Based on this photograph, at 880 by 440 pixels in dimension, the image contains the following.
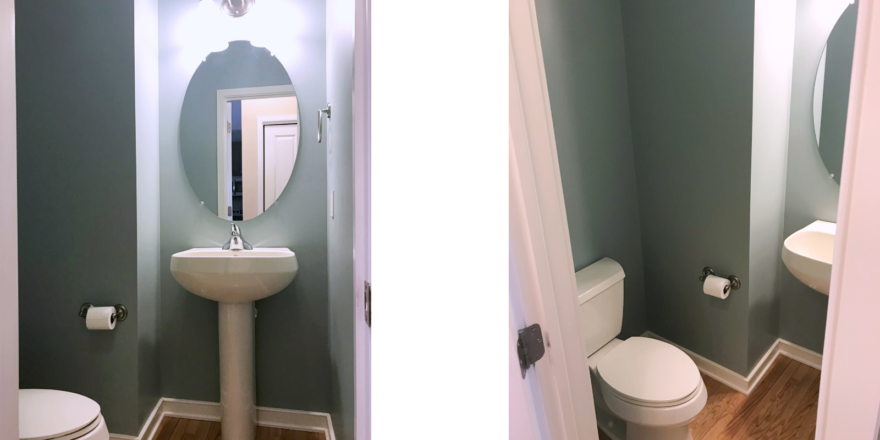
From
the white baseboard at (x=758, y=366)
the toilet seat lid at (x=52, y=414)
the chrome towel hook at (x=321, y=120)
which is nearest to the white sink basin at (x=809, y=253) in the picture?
the white baseboard at (x=758, y=366)

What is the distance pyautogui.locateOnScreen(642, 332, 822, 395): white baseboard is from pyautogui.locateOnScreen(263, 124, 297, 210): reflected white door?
1628 mm

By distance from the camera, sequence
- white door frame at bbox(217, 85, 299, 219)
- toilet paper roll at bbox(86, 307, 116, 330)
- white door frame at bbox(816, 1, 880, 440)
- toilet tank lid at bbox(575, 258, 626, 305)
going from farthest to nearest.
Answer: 1. white door frame at bbox(217, 85, 299, 219)
2. toilet paper roll at bbox(86, 307, 116, 330)
3. toilet tank lid at bbox(575, 258, 626, 305)
4. white door frame at bbox(816, 1, 880, 440)

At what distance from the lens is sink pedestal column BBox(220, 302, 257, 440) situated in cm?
183

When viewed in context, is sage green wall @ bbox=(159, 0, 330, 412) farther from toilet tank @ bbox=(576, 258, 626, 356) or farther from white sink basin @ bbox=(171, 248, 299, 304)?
toilet tank @ bbox=(576, 258, 626, 356)

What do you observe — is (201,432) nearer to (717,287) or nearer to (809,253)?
(717,287)

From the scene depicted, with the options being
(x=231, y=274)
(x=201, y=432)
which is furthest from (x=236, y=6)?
(x=201, y=432)

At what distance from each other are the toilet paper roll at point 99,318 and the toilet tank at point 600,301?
1.62m

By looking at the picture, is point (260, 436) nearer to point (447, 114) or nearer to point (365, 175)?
point (365, 175)

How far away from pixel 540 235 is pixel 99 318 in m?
1.70

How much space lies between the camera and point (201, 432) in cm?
194

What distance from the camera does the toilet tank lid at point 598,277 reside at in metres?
0.95

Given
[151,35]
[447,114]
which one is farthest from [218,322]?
[447,114]

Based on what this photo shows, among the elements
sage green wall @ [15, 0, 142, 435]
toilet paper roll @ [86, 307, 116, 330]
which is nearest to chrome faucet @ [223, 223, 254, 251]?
sage green wall @ [15, 0, 142, 435]

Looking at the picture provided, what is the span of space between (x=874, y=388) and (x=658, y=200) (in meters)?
0.37
